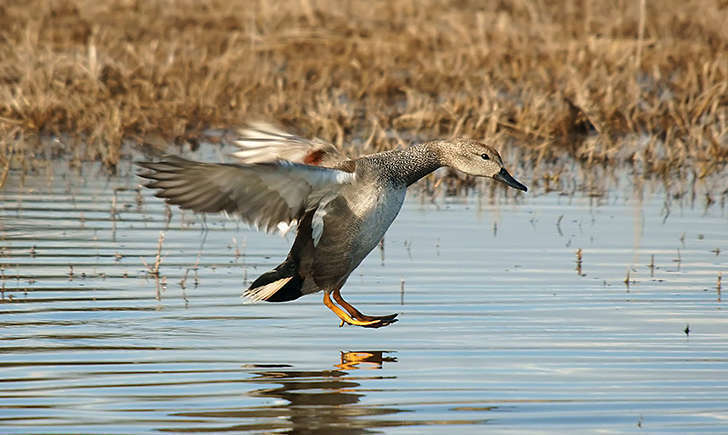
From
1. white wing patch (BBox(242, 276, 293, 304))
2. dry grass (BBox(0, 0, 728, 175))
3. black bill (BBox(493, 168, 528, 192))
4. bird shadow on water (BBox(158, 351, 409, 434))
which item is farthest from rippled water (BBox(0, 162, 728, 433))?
dry grass (BBox(0, 0, 728, 175))

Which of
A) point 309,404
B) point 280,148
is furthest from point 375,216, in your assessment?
point 309,404

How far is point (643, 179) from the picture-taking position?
32.5 ft

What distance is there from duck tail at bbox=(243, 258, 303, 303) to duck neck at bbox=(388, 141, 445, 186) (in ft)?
1.96

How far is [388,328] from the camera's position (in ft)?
18.8

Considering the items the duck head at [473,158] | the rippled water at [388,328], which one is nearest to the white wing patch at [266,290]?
the rippled water at [388,328]

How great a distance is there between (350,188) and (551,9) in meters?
13.3

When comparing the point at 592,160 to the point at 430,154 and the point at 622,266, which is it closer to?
the point at 622,266

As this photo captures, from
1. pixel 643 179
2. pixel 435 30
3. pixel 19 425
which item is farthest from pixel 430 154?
pixel 435 30

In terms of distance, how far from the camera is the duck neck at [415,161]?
5.56 metres

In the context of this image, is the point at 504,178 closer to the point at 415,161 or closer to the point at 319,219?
the point at 415,161

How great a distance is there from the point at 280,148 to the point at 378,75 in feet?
25.2

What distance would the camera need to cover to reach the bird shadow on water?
4324 mm

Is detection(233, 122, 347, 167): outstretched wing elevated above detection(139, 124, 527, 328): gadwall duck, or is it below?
above

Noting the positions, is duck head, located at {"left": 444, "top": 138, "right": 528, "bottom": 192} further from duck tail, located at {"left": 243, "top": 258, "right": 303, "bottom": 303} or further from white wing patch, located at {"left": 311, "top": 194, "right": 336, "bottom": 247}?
duck tail, located at {"left": 243, "top": 258, "right": 303, "bottom": 303}
